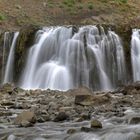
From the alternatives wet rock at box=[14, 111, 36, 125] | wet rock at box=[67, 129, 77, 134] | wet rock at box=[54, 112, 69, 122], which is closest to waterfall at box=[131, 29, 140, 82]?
wet rock at box=[54, 112, 69, 122]

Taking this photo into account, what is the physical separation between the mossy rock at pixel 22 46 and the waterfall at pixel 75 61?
31cm

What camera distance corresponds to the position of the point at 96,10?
111 feet

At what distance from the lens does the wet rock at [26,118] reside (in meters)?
10.9

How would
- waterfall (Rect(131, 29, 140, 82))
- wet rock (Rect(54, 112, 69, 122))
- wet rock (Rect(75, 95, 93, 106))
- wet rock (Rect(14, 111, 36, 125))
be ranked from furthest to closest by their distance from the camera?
1. waterfall (Rect(131, 29, 140, 82))
2. wet rock (Rect(75, 95, 93, 106))
3. wet rock (Rect(54, 112, 69, 122))
4. wet rock (Rect(14, 111, 36, 125))

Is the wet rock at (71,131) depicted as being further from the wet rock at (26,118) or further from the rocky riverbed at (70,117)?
the wet rock at (26,118)

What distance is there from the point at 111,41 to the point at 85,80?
266cm

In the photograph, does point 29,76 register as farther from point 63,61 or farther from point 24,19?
point 24,19

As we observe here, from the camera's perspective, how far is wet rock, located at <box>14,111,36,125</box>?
10.9 m

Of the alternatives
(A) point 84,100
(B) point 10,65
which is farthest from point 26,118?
(B) point 10,65

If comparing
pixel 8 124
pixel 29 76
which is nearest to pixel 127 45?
pixel 29 76

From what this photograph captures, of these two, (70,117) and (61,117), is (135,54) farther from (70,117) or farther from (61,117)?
(61,117)

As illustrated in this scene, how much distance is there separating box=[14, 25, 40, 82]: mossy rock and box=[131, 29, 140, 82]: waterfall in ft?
16.3

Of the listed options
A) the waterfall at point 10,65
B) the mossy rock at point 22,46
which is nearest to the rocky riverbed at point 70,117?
the waterfall at point 10,65

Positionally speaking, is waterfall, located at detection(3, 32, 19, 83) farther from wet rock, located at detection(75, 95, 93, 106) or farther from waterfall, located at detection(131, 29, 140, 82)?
wet rock, located at detection(75, 95, 93, 106)
